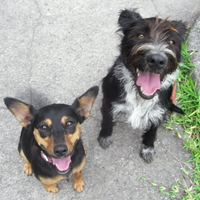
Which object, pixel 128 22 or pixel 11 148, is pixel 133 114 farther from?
pixel 11 148

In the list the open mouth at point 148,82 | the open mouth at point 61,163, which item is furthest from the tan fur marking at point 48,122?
the open mouth at point 148,82

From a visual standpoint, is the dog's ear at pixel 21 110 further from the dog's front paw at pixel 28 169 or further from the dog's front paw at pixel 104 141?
the dog's front paw at pixel 104 141

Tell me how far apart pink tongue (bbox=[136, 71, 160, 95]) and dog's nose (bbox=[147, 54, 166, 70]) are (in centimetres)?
24

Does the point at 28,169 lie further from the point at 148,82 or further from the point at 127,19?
the point at 127,19

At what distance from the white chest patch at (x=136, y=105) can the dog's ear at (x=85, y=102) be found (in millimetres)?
391

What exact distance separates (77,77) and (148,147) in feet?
5.27

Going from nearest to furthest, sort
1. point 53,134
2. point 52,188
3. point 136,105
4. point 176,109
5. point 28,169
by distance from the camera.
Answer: point 53,134 → point 136,105 → point 52,188 → point 28,169 → point 176,109

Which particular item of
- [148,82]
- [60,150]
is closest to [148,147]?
[148,82]

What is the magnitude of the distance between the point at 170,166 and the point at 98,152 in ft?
3.28

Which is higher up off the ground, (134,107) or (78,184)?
(134,107)

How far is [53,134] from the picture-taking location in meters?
2.17

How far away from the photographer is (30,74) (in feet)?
12.2

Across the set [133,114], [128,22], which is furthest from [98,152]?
[128,22]

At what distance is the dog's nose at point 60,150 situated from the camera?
2059 millimetres
